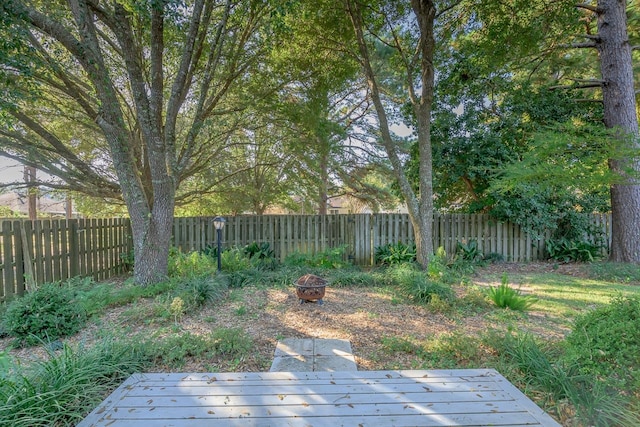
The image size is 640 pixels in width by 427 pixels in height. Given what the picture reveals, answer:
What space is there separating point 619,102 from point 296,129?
6483 mm

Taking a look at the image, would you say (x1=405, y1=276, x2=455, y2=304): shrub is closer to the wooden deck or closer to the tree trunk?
the wooden deck

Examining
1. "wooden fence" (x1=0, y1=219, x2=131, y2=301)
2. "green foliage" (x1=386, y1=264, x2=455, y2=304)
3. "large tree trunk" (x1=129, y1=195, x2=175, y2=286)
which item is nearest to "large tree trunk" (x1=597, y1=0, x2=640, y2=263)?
"green foliage" (x1=386, y1=264, x2=455, y2=304)

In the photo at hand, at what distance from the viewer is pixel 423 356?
2715mm

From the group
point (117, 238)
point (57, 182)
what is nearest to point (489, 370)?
point (117, 238)

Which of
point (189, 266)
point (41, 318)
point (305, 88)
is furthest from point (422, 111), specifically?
point (41, 318)

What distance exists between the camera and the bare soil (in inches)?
108

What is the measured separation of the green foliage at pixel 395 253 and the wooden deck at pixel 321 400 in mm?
4672

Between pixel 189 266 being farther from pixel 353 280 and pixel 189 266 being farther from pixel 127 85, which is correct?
pixel 127 85

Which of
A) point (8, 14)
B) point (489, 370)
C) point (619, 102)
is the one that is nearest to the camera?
point (489, 370)

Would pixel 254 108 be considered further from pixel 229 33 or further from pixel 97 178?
pixel 97 178

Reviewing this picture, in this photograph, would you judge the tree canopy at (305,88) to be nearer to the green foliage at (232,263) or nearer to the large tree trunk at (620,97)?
the large tree trunk at (620,97)

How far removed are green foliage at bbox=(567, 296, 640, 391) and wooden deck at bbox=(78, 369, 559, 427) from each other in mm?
471

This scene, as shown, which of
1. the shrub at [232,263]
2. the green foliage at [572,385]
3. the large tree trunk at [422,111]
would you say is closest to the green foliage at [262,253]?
the shrub at [232,263]

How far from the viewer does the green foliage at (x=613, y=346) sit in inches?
72.3
